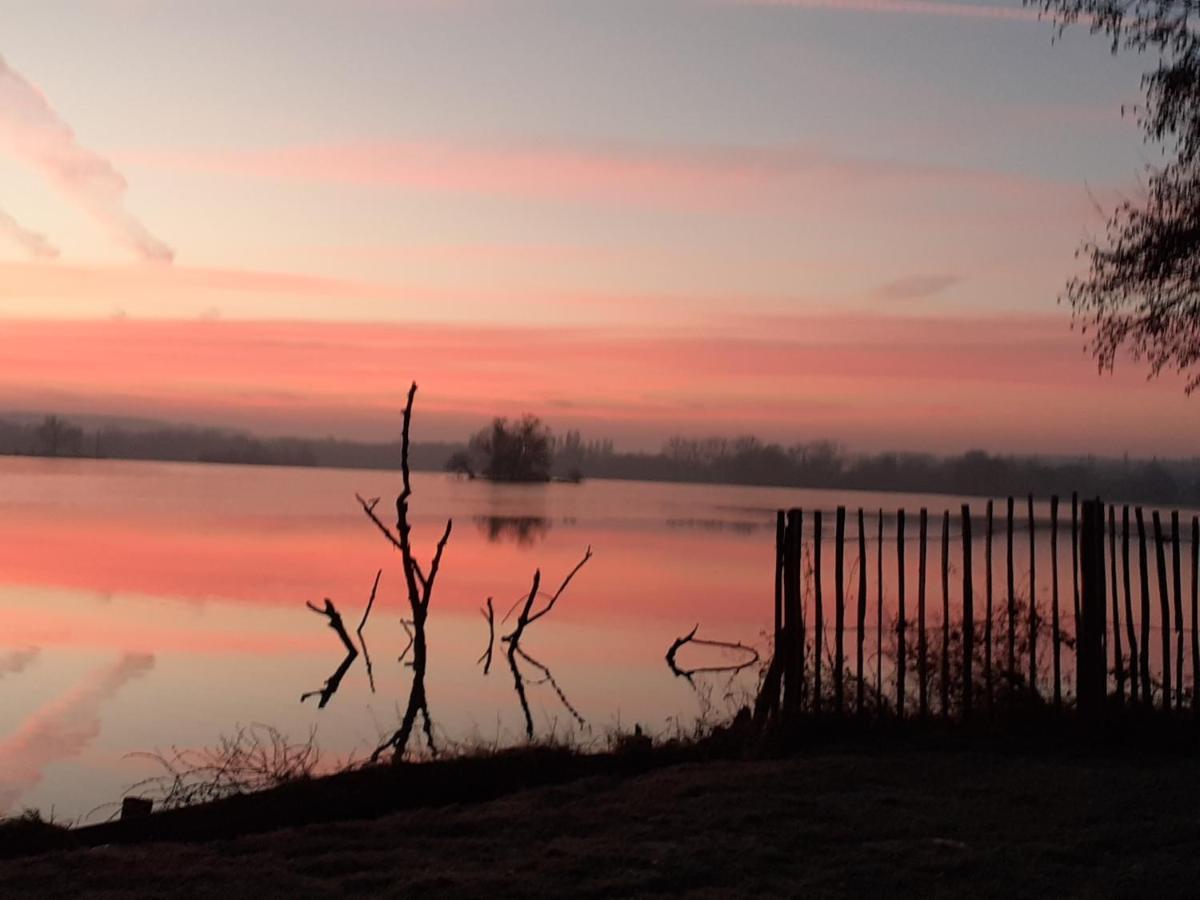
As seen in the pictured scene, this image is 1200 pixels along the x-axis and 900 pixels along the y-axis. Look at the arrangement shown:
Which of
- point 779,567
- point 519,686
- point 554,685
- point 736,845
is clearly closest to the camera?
point 736,845

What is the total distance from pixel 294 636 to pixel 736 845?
17.7 meters

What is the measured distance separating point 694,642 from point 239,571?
15.6 metres

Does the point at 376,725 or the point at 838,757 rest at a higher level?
the point at 838,757

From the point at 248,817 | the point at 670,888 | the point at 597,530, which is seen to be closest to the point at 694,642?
the point at 248,817

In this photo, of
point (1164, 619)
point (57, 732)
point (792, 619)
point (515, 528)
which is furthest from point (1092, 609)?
point (515, 528)

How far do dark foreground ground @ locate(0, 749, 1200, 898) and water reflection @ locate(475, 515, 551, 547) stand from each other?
39.1 meters

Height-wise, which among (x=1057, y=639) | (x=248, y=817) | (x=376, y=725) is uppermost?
(x=1057, y=639)

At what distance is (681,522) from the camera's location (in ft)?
212

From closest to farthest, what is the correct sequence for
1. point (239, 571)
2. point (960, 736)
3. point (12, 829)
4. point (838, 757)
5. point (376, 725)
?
1. point (12, 829)
2. point (838, 757)
3. point (960, 736)
4. point (376, 725)
5. point (239, 571)

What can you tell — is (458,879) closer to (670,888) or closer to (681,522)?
(670,888)

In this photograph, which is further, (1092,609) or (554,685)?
(554,685)

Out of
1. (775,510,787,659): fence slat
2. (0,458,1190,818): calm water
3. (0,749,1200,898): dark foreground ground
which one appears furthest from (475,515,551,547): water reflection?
(0,749,1200,898): dark foreground ground

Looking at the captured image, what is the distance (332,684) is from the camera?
18094 mm

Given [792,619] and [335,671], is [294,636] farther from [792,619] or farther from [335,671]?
[792,619]
